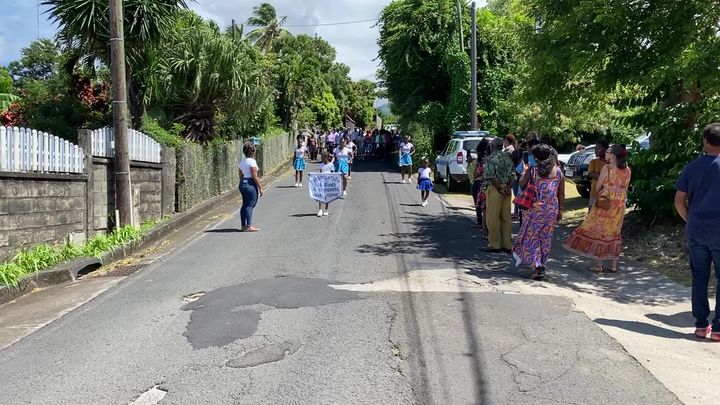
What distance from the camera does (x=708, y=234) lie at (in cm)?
582

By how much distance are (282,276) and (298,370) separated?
3372 mm

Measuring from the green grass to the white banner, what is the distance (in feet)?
12.9

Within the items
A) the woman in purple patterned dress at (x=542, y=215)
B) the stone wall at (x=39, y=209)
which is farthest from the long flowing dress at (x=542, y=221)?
the stone wall at (x=39, y=209)

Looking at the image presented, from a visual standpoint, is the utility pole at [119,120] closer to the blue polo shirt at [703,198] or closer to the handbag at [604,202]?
the handbag at [604,202]

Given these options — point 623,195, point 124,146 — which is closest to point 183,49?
point 124,146

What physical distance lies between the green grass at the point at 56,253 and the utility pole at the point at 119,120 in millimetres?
483

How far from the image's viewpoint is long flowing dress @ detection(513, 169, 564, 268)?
8148 mm

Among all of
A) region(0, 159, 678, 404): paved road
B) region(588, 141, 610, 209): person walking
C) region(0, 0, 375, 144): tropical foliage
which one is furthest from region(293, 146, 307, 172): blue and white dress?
region(588, 141, 610, 209): person walking

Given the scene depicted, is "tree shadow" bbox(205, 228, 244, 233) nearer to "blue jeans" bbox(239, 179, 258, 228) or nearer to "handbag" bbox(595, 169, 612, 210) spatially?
"blue jeans" bbox(239, 179, 258, 228)

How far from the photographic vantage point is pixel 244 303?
22.7 feet

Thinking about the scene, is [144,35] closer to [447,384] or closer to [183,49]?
[183,49]

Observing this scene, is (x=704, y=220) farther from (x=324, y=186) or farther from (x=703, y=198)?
(x=324, y=186)

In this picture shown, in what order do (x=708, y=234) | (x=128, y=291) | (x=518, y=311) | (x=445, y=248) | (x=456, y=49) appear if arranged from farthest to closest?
(x=456, y=49)
(x=445, y=248)
(x=128, y=291)
(x=518, y=311)
(x=708, y=234)

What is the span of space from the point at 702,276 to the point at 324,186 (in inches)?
Result: 381
